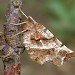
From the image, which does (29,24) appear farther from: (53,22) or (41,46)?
(53,22)

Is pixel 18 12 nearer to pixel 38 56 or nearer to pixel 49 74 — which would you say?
pixel 38 56

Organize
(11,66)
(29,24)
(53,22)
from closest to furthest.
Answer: (11,66) → (29,24) → (53,22)

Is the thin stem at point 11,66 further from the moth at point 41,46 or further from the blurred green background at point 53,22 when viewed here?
the blurred green background at point 53,22

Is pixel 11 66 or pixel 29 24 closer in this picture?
pixel 11 66

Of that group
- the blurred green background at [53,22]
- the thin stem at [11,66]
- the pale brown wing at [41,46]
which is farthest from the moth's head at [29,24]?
the blurred green background at [53,22]

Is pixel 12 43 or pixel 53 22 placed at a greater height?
pixel 12 43

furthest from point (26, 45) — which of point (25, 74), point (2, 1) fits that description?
point (2, 1)

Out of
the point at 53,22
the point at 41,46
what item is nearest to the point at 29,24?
the point at 41,46
